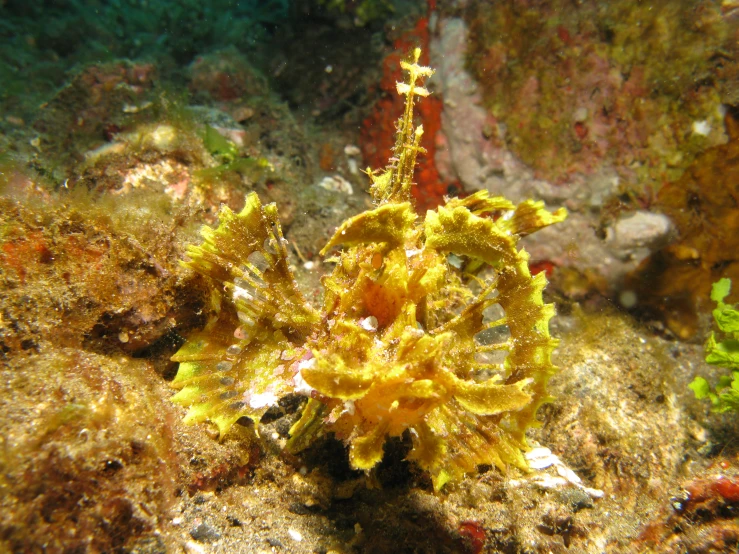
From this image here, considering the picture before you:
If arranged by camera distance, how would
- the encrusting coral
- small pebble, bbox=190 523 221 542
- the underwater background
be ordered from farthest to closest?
small pebble, bbox=190 523 221 542 → the underwater background → the encrusting coral

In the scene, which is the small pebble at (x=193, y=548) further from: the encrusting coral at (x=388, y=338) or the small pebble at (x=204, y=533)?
the encrusting coral at (x=388, y=338)

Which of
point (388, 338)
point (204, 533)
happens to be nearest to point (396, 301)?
point (388, 338)

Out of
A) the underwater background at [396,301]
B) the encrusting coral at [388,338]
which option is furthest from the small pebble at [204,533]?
the encrusting coral at [388,338]

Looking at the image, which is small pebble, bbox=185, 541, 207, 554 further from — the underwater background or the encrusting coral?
the encrusting coral

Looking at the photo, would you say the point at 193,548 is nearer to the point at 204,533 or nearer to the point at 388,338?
the point at 204,533

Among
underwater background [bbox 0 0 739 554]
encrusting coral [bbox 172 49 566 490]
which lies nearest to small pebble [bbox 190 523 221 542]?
underwater background [bbox 0 0 739 554]

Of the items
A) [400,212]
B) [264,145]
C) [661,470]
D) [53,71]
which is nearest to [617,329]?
[661,470]
